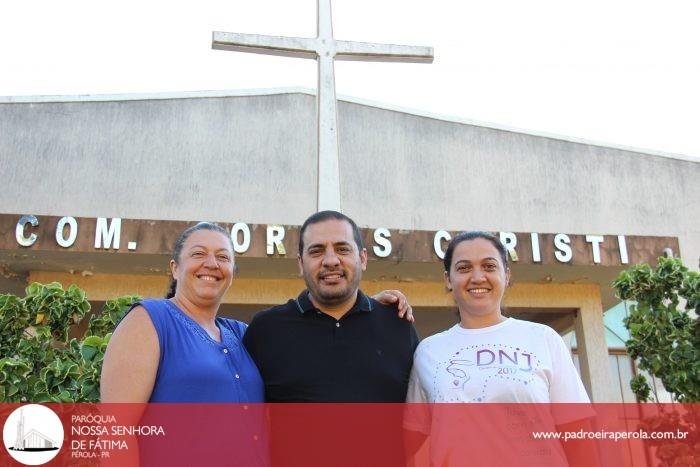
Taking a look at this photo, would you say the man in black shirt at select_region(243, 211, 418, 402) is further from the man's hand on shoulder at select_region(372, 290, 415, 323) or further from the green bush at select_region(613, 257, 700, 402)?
the green bush at select_region(613, 257, 700, 402)

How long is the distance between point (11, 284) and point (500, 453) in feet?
26.6

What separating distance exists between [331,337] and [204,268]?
2.13 ft

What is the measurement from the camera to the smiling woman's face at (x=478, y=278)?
3010mm

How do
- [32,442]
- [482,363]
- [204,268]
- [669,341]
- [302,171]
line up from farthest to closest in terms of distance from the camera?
[302,171]
[669,341]
[32,442]
[204,268]
[482,363]

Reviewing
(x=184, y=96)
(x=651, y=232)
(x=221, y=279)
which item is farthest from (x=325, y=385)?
(x=651, y=232)

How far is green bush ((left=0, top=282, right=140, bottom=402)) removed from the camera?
4.18 meters

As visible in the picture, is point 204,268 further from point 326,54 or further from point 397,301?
point 326,54

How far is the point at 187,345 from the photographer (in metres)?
2.77

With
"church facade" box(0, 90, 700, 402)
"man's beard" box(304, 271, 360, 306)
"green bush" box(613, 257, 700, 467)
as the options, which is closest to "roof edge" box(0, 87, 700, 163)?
"church facade" box(0, 90, 700, 402)

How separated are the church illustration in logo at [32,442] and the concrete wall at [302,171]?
726 centimetres

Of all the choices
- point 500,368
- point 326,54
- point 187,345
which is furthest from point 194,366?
point 326,54

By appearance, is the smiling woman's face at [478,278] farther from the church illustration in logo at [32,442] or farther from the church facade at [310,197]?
the church facade at [310,197]

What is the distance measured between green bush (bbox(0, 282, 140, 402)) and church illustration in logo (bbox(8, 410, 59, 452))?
607mm

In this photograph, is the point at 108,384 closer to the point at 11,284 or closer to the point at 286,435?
the point at 286,435
